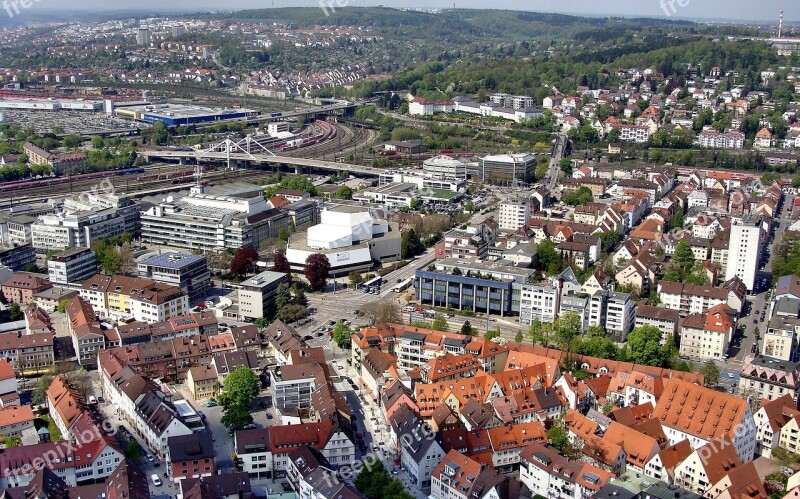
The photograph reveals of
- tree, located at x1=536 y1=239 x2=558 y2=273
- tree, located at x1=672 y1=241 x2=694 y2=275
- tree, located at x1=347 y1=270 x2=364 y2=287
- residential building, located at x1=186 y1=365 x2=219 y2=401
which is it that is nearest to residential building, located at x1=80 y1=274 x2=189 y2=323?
residential building, located at x1=186 y1=365 x2=219 y2=401

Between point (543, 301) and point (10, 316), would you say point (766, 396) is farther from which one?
point (10, 316)

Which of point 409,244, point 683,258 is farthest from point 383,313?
point 683,258

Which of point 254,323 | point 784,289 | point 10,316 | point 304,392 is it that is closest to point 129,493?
point 304,392

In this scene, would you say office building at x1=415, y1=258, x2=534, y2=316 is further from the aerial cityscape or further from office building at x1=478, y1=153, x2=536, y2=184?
office building at x1=478, y1=153, x2=536, y2=184

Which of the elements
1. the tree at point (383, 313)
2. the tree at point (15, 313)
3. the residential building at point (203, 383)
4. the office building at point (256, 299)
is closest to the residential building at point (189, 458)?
the residential building at point (203, 383)

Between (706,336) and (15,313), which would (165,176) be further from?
(706,336)

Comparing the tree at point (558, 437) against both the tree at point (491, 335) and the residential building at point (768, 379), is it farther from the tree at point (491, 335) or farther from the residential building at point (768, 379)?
the tree at point (491, 335)

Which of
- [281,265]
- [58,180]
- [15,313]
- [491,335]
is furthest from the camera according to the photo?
[58,180]
